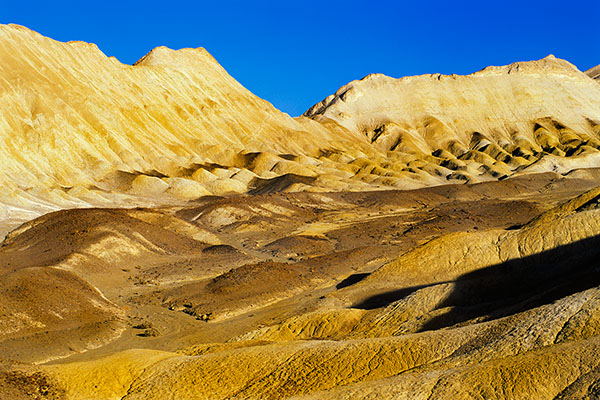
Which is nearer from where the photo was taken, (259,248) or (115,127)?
(259,248)

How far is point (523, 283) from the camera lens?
1026 inches

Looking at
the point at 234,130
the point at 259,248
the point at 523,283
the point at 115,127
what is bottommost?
the point at 523,283

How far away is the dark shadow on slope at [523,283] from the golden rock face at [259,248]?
11cm

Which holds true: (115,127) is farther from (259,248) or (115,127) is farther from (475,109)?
(475,109)

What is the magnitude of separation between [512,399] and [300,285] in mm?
21184

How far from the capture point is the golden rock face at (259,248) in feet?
49.2

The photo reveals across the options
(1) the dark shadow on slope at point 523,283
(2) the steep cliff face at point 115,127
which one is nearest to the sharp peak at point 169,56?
(2) the steep cliff face at point 115,127

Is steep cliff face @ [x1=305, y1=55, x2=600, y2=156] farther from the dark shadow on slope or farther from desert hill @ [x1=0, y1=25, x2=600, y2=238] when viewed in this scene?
the dark shadow on slope

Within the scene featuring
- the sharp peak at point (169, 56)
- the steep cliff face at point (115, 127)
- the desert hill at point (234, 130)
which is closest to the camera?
the steep cliff face at point (115, 127)

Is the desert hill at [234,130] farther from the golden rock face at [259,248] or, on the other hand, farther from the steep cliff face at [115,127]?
the golden rock face at [259,248]

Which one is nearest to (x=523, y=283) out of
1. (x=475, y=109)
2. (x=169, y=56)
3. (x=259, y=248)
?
(x=259, y=248)

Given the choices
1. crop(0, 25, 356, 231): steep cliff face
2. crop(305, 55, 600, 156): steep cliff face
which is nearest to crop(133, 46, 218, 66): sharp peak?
crop(0, 25, 356, 231): steep cliff face

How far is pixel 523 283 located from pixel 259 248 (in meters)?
22.4

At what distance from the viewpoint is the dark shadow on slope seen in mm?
19953
